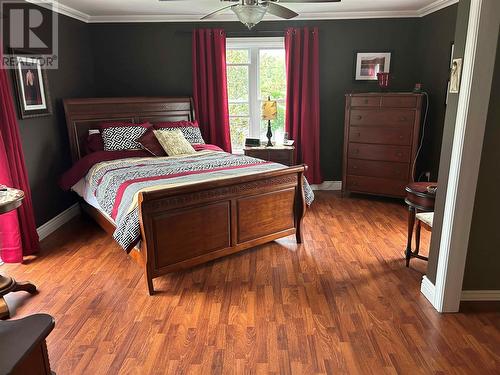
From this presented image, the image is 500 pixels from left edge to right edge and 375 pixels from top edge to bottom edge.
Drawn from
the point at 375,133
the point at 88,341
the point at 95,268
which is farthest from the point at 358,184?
the point at 88,341

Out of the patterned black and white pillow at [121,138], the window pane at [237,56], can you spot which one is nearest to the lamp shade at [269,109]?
the window pane at [237,56]

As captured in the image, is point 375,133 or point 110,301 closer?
point 110,301

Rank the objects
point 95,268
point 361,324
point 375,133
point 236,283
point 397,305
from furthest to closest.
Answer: point 375,133, point 95,268, point 236,283, point 397,305, point 361,324

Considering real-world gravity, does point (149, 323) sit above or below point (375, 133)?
below

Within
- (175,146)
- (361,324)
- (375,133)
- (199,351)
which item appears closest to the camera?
(199,351)

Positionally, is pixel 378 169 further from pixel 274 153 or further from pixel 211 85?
pixel 211 85

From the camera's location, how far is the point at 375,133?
4727 mm

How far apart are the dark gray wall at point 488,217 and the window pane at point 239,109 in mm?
3555

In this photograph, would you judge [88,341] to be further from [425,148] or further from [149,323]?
[425,148]

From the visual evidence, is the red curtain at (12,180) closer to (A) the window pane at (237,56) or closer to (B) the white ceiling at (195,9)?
(B) the white ceiling at (195,9)

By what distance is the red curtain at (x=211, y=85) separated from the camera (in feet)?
16.2

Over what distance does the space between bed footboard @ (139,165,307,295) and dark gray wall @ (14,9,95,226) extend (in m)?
1.78

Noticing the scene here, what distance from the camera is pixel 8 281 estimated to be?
2609mm

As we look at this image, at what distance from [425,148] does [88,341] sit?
4.43 metres
